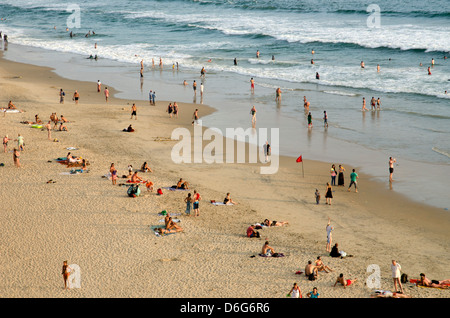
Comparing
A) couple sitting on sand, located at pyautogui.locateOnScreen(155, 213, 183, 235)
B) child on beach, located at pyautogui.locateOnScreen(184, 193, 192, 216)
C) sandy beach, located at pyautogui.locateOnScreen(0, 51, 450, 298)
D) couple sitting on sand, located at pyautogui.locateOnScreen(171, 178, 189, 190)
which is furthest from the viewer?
couple sitting on sand, located at pyautogui.locateOnScreen(171, 178, 189, 190)

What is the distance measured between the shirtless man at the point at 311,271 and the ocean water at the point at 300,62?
8127mm

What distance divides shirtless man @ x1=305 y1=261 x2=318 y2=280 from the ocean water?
813 cm

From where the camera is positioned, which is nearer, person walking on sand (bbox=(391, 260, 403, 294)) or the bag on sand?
person walking on sand (bbox=(391, 260, 403, 294))

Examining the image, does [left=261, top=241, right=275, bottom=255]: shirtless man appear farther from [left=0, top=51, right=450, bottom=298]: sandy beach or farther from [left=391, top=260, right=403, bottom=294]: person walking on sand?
[left=391, top=260, right=403, bottom=294]: person walking on sand

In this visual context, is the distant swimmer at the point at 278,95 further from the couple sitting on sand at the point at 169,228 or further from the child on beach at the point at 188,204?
the couple sitting on sand at the point at 169,228

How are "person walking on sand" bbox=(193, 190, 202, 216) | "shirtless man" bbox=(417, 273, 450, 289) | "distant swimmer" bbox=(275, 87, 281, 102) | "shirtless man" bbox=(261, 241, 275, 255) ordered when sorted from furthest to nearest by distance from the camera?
"distant swimmer" bbox=(275, 87, 281, 102) < "person walking on sand" bbox=(193, 190, 202, 216) < "shirtless man" bbox=(261, 241, 275, 255) < "shirtless man" bbox=(417, 273, 450, 289)

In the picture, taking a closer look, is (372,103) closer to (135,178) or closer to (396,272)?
(135,178)

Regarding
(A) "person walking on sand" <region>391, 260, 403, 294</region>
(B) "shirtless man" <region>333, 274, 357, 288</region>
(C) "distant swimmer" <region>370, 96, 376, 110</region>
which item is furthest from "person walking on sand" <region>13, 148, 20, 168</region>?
(C) "distant swimmer" <region>370, 96, 376, 110</region>

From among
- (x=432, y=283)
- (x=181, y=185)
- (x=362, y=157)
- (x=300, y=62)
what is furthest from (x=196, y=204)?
(x=300, y=62)

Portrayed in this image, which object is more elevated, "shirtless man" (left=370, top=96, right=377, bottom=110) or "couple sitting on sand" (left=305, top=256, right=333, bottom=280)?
"shirtless man" (left=370, top=96, right=377, bottom=110)

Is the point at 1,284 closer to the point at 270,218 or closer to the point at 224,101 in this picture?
the point at 270,218

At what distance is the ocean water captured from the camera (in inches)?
1154

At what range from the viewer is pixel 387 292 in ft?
50.0

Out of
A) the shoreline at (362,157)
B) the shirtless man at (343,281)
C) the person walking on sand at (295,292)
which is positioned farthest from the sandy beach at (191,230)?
the shoreline at (362,157)
